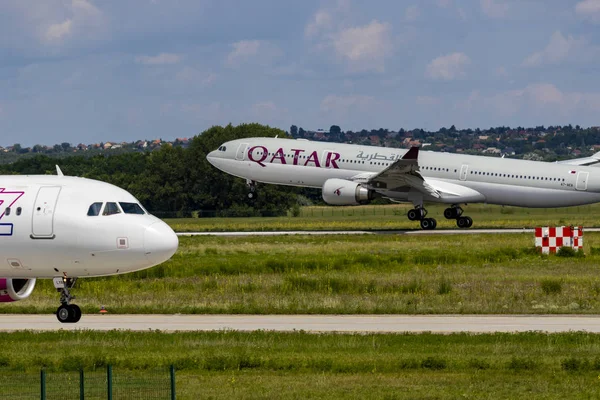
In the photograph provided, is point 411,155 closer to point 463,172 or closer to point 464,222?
point 463,172

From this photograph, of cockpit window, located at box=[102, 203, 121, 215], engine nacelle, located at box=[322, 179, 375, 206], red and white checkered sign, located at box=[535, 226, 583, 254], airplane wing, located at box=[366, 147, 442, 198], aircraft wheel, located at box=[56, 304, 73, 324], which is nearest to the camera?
cockpit window, located at box=[102, 203, 121, 215]

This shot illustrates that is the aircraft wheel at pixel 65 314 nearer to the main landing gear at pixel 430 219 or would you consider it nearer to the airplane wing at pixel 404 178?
the airplane wing at pixel 404 178

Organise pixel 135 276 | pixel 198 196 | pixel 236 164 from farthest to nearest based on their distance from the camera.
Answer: pixel 198 196 → pixel 236 164 → pixel 135 276

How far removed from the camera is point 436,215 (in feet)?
321

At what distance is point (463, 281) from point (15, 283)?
17.8 metres

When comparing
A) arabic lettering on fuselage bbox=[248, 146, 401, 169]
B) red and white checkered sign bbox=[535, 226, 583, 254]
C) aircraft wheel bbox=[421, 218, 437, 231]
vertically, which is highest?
arabic lettering on fuselage bbox=[248, 146, 401, 169]

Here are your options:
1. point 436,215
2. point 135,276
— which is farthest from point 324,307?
point 436,215

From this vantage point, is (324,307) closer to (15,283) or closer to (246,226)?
(15,283)

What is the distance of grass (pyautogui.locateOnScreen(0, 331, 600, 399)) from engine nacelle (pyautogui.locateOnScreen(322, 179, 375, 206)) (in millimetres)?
39543

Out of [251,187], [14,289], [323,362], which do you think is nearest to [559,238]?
[251,187]

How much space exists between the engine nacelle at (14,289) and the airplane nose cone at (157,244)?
4.37 metres

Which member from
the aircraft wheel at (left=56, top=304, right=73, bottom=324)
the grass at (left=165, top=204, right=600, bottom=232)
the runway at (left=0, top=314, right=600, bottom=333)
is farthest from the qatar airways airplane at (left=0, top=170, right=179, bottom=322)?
the grass at (left=165, top=204, right=600, bottom=232)

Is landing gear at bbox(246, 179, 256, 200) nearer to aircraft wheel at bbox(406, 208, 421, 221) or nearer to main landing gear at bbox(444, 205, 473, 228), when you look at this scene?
aircraft wheel at bbox(406, 208, 421, 221)

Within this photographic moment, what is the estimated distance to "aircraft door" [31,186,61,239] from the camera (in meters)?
29.4
